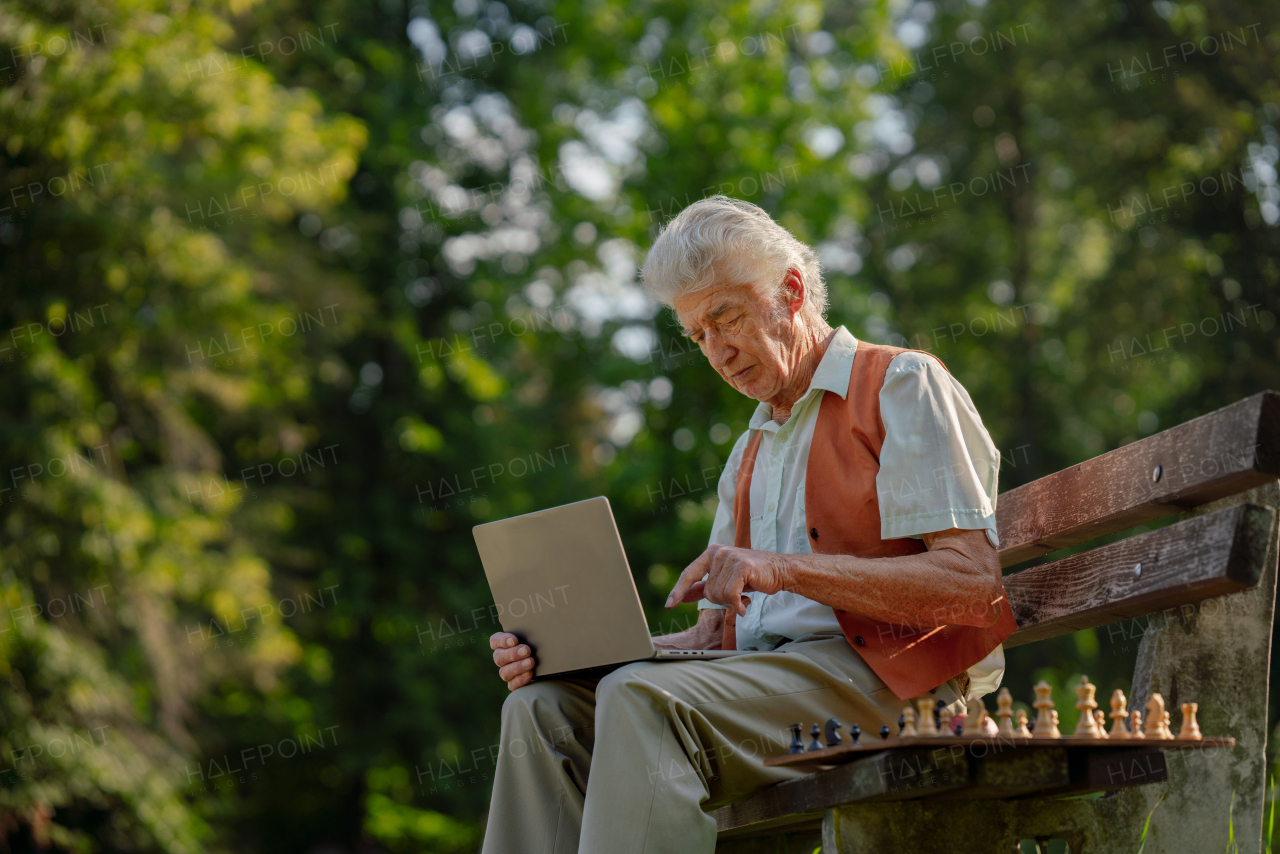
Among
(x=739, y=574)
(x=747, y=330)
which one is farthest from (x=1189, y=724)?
(x=747, y=330)

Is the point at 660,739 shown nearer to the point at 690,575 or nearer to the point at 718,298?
the point at 690,575

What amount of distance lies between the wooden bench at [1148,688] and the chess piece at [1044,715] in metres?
0.05

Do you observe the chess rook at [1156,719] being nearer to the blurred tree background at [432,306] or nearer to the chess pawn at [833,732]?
the chess pawn at [833,732]

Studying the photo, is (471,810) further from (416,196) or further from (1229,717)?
(1229,717)

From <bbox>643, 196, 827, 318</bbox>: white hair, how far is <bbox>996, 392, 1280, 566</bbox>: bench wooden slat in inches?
31.1

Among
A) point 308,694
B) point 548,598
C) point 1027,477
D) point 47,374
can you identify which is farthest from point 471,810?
point 548,598

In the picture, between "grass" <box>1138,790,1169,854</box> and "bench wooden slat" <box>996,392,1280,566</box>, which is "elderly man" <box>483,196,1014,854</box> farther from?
"grass" <box>1138,790,1169,854</box>

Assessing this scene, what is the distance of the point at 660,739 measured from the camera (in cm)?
207

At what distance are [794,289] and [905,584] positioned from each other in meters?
0.89

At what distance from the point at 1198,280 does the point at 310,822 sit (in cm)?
1158

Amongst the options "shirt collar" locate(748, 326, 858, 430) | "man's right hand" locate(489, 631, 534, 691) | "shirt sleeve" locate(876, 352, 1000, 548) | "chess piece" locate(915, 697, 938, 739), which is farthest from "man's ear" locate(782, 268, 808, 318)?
"chess piece" locate(915, 697, 938, 739)

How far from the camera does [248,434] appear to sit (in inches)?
507

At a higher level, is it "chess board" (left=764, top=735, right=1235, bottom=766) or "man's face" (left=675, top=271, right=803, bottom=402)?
"man's face" (left=675, top=271, right=803, bottom=402)

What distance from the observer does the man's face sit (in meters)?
2.76
